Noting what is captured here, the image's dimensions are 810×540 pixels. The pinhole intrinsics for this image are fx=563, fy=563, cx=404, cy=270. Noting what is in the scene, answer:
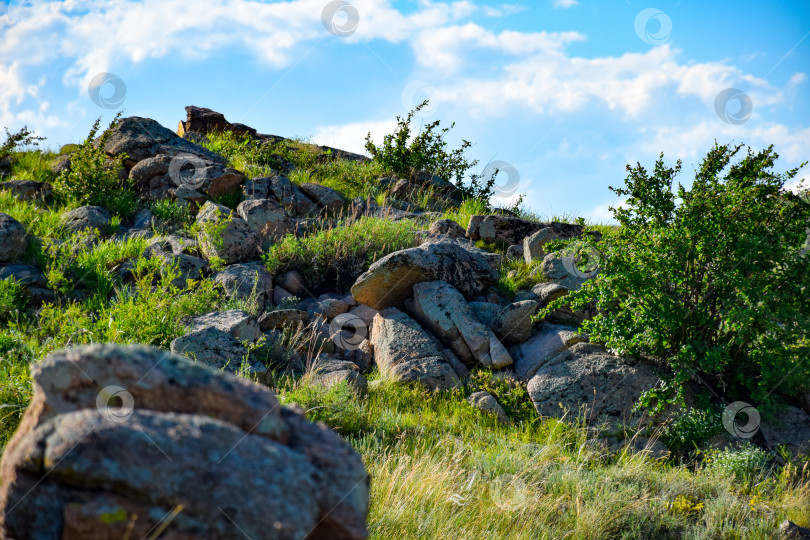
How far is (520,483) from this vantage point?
16.4ft

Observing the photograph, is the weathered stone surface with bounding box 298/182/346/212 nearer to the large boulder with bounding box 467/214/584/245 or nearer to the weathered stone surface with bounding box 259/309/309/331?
the large boulder with bounding box 467/214/584/245

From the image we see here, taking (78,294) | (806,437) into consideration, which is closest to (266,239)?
(78,294)

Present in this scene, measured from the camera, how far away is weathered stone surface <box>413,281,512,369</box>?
8.02 m

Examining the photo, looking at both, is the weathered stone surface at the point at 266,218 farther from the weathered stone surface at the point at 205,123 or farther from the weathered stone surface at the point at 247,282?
the weathered stone surface at the point at 205,123

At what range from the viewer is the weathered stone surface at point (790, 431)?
6.62 m

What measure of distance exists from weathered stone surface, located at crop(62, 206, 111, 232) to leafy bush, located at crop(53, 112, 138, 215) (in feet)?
2.71

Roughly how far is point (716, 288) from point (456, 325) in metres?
3.43

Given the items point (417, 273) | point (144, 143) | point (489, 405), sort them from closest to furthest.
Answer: point (489, 405)
point (417, 273)
point (144, 143)

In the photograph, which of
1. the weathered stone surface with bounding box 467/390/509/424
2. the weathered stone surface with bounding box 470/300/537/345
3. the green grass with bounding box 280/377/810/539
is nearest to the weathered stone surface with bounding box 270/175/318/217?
the weathered stone surface with bounding box 470/300/537/345

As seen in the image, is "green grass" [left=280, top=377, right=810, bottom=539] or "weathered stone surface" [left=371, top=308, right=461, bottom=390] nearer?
"green grass" [left=280, top=377, right=810, bottom=539]

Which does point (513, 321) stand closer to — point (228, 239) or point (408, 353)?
point (408, 353)

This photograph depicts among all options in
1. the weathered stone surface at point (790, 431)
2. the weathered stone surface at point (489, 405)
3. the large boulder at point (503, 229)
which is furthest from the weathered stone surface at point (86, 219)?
the weathered stone surface at point (790, 431)

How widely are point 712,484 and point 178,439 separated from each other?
5634mm

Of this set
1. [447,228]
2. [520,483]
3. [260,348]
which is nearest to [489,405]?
[520,483]
